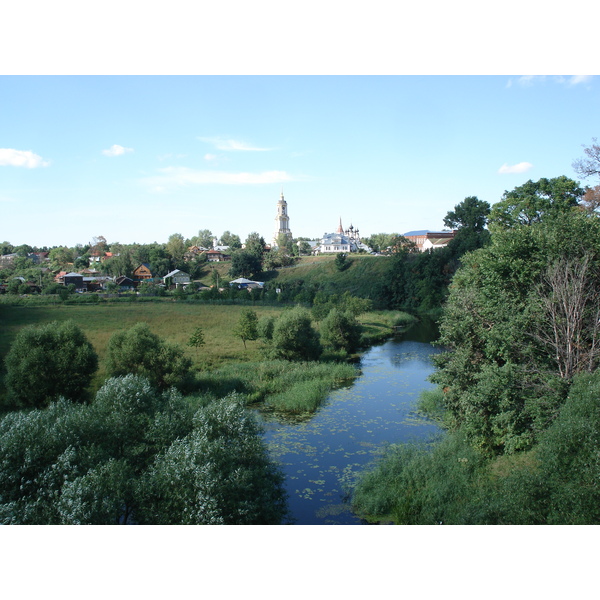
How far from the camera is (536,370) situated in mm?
11312

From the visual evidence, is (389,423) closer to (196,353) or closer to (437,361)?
(437,361)

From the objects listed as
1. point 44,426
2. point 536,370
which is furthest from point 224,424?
point 536,370

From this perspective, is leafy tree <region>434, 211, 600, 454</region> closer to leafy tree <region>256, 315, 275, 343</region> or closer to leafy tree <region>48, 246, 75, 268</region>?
leafy tree <region>256, 315, 275, 343</region>

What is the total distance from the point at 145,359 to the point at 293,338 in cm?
897

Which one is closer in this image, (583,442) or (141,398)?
(583,442)

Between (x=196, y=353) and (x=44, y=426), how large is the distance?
55.2 feet

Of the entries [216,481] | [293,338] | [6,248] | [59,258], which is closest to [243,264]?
[59,258]

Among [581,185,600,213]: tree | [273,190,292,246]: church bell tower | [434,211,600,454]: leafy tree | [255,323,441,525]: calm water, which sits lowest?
[255,323,441,525]: calm water

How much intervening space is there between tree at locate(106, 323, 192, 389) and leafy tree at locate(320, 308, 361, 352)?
12812mm

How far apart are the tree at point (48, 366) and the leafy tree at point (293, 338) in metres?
10.3

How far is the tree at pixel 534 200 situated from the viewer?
26.0m

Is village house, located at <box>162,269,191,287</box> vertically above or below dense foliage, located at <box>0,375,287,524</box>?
above

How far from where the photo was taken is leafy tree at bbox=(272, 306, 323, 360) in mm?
26031

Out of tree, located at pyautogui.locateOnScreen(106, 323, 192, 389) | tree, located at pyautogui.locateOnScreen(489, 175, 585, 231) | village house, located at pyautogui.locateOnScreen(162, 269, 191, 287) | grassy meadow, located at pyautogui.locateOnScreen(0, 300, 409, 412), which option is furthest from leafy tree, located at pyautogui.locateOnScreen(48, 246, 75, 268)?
tree, located at pyautogui.locateOnScreen(489, 175, 585, 231)
